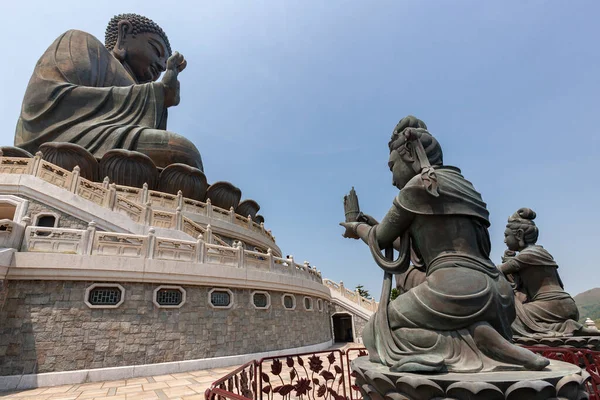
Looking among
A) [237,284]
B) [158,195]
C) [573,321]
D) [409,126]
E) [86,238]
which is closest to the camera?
[409,126]

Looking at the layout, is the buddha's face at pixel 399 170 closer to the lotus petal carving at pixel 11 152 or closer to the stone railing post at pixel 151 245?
the stone railing post at pixel 151 245

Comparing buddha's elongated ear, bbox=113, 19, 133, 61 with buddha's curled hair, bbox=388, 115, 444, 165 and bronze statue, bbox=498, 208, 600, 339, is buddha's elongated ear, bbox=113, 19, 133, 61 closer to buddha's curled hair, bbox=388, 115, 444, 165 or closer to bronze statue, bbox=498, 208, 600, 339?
buddha's curled hair, bbox=388, 115, 444, 165

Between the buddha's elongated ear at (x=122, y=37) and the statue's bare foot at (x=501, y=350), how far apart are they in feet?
114

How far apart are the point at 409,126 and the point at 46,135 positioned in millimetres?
24526

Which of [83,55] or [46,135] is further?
[83,55]

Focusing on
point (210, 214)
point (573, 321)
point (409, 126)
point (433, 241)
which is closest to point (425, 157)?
point (409, 126)

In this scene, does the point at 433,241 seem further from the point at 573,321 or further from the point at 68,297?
the point at 68,297

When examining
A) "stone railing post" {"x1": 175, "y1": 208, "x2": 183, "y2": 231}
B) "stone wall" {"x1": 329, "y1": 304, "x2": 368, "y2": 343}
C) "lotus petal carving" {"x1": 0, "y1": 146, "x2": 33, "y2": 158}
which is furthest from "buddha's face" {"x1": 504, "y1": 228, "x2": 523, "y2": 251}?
"lotus petal carving" {"x1": 0, "y1": 146, "x2": 33, "y2": 158}

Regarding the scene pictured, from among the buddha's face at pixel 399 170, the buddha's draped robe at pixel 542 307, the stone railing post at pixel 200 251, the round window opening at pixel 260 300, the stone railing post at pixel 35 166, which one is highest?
the stone railing post at pixel 35 166

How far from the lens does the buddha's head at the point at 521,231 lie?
5.66m

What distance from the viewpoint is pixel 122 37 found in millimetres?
29188

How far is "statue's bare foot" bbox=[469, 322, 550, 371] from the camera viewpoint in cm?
236

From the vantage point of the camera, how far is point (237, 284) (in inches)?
413

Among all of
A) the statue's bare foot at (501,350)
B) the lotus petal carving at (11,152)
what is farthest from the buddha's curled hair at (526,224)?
the lotus petal carving at (11,152)
